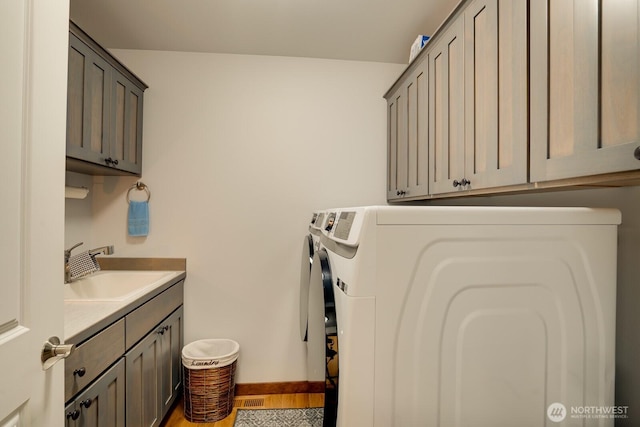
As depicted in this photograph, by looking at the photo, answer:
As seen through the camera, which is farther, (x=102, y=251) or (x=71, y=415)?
(x=102, y=251)

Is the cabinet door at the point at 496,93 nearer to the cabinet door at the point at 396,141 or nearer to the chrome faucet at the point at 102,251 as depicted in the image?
the cabinet door at the point at 396,141

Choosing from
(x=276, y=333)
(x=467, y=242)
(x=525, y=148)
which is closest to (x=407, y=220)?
(x=467, y=242)

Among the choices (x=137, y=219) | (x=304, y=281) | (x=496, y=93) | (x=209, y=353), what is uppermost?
(x=496, y=93)

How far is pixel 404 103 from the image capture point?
6.75 feet

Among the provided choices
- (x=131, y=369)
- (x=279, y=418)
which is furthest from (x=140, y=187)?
(x=279, y=418)

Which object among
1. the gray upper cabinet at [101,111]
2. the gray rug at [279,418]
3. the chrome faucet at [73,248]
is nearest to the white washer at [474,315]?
the gray rug at [279,418]

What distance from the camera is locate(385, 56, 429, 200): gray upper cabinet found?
177 cm

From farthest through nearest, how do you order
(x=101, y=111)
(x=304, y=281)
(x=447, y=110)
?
(x=304, y=281) → (x=101, y=111) → (x=447, y=110)

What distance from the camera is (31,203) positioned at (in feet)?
2.26

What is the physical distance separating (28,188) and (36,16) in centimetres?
38

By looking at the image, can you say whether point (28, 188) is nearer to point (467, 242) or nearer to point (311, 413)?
point (467, 242)

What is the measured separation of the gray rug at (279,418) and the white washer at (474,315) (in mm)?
1319

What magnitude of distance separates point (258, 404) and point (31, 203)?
2071 mm

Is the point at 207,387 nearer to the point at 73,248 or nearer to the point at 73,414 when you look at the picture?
the point at 73,414
